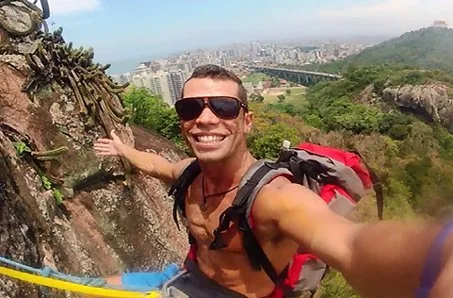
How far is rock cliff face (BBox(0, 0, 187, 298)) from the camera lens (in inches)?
201

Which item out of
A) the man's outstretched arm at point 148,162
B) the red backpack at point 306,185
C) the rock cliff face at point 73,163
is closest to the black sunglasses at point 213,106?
the red backpack at point 306,185

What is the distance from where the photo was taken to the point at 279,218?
68.2 inches

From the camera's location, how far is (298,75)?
111312 millimetres

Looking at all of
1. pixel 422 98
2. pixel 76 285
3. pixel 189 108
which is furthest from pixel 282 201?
pixel 422 98

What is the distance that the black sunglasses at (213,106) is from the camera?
2.13 meters

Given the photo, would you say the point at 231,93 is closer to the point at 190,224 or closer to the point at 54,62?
the point at 190,224

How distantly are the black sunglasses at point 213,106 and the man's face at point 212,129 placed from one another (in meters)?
0.01

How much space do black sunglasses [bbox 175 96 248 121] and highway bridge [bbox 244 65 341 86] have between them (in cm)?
8121

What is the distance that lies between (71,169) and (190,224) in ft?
12.9

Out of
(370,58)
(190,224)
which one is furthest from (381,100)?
(190,224)

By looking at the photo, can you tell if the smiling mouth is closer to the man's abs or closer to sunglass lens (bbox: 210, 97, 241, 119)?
sunglass lens (bbox: 210, 97, 241, 119)

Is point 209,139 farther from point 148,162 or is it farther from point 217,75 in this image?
point 148,162

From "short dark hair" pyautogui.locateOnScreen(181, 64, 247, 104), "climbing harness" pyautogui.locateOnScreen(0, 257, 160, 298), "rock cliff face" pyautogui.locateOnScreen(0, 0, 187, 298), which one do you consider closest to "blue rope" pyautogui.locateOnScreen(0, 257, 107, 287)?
"climbing harness" pyautogui.locateOnScreen(0, 257, 160, 298)

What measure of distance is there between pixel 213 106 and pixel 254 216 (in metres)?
0.51
